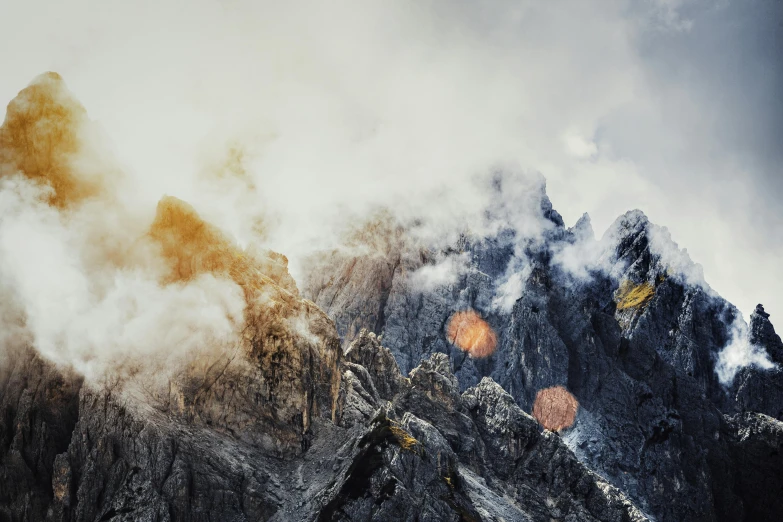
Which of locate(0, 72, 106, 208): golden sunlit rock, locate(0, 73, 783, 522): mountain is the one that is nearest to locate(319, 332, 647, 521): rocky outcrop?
locate(0, 73, 783, 522): mountain

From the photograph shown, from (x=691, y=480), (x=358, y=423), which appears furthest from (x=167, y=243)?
(x=691, y=480)

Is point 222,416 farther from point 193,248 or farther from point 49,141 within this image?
point 49,141

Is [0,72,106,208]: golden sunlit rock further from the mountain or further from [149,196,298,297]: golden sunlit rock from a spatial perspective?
[149,196,298,297]: golden sunlit rock

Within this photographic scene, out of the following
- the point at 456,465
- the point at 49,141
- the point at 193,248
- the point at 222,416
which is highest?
the point at 49,141

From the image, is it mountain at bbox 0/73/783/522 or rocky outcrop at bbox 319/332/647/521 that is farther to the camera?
rocky outcrop at bbox 319/332/647/521

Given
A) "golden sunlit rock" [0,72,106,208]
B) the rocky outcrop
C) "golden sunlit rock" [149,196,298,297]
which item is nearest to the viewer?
the rocky outcrop

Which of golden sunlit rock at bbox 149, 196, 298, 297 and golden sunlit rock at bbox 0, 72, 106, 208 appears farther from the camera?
golden sunlit rock at bbox 149, 196, 298, 297

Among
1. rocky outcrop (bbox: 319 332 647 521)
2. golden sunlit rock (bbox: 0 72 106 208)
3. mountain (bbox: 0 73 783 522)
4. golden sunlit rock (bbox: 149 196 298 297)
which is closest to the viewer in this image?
mountain (bbox: 0 73 783 522)

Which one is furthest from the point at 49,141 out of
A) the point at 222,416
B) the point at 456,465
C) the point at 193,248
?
the point at 456,465

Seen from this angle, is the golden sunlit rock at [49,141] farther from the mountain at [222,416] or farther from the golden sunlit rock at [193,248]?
the golden sunlit rock at [193,248]

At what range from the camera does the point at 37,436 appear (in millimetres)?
96875

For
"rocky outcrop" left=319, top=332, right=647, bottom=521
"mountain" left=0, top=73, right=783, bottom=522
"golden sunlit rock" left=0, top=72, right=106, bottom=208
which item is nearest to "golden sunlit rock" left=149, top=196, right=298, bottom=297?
"mountain" left=0, top=73, right=783, bottom=522

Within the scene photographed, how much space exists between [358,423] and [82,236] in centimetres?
5812

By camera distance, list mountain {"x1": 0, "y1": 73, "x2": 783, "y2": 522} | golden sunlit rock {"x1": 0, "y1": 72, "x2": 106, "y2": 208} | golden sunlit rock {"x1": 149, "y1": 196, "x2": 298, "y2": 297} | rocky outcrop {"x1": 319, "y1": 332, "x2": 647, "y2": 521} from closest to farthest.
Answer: mountain {"x1": 0, "y1": 73, "x2": 783, "y2": 522} → rocky outcrop {"x1": 319, "y1": 332, "x2": 647, "y2": 521} → golden sunlit rock {"x1": 0, "y1": 72, "x2": 106, "y2": 208} → golden sunlit rock {"x1": 149, "y1": 196, "x2": 298, "y2": 297}
